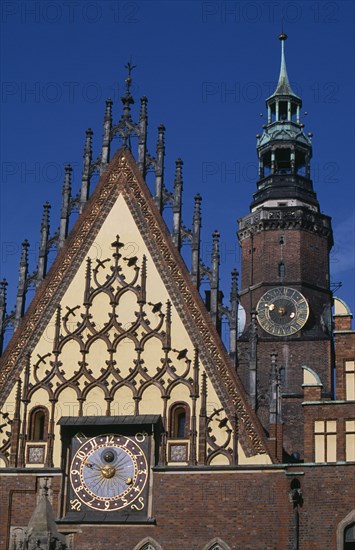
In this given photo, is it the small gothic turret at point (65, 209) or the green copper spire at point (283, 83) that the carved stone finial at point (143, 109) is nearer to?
the small gothic turret at point (65, 209)

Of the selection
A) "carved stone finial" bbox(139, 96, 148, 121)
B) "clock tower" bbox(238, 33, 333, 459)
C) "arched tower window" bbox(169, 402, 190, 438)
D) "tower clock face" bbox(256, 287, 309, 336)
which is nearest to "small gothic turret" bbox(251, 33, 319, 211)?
"clock tower" bbox(238, 33, 333, 459)

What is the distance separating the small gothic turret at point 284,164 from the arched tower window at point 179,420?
1350 cm

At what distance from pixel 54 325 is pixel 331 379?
38.5 ft

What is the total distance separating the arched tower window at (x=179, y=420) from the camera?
26.4 m

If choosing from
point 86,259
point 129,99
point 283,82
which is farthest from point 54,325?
point 283,82

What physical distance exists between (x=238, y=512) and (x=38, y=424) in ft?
16.8

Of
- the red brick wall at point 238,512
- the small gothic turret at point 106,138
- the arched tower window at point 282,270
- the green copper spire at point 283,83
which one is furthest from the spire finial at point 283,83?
the red brick wall at point 238,512

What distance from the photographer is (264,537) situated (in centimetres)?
2511

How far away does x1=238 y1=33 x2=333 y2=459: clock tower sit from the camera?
3647 cm

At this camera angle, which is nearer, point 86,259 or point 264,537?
point 264,537

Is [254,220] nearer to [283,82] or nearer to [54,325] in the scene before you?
[283,82]

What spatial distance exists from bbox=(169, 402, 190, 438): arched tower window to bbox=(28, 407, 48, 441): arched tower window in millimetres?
2912

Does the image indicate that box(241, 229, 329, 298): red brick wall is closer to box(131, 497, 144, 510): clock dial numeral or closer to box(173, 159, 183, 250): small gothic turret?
box(173, 159, 183, 250): small gothic turret

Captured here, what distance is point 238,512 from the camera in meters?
25.4
